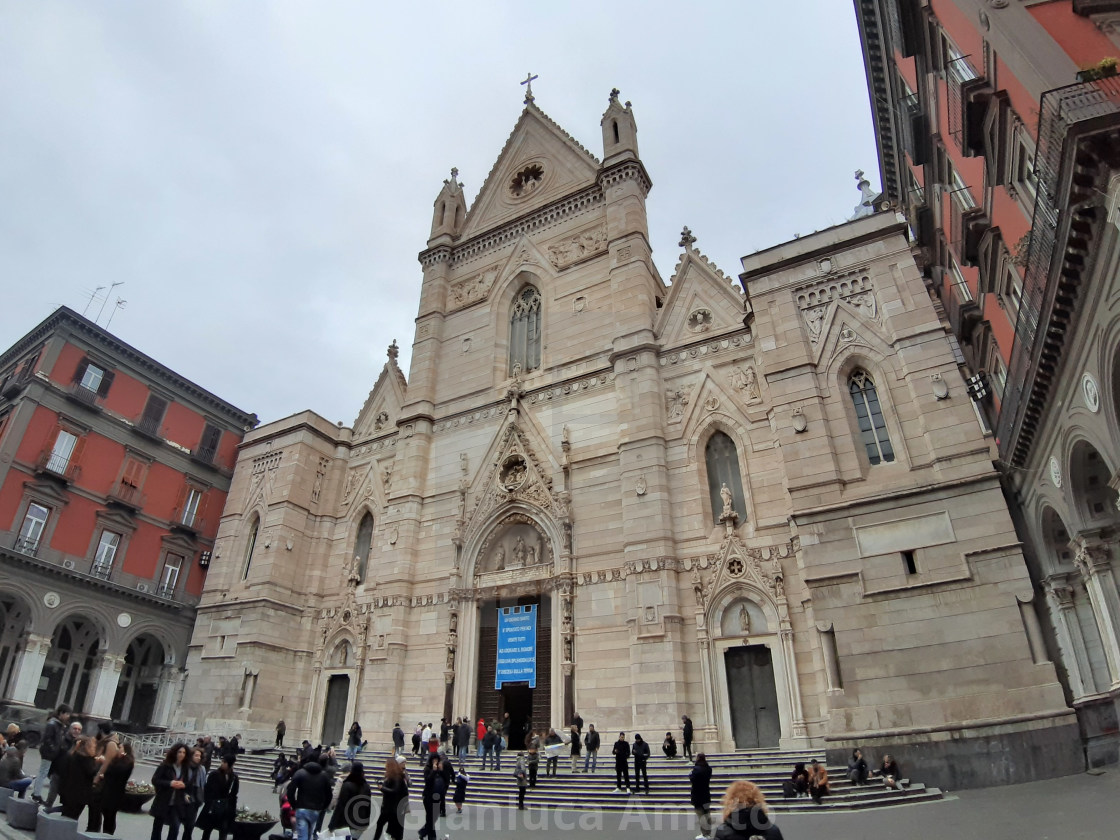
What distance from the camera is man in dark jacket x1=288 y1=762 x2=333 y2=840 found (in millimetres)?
7656

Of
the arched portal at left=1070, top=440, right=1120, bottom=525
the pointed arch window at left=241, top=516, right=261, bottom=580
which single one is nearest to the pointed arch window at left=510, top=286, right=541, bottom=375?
the pointed arch window at left=241, top=516, right=261, bottom=580

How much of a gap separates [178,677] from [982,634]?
95.7 feet

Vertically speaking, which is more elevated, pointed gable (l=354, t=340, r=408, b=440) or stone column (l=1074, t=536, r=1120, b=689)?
pointed gable (l=354, t=340, r=408, b=440)

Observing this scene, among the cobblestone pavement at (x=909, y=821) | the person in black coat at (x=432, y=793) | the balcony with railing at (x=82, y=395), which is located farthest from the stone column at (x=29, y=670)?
the person in black coat at (x=432, y=793)

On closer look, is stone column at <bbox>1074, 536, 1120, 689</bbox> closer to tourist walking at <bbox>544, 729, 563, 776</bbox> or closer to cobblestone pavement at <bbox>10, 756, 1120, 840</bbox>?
cobblestone pavement at <bbox>10, 756, 1120, 840</bbox>

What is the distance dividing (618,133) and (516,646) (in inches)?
791

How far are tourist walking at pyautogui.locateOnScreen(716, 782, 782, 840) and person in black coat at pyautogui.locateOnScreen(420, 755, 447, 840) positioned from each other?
19.7 ft

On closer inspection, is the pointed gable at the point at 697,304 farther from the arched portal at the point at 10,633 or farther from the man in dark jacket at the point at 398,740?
the arched portal at the point at 10,633

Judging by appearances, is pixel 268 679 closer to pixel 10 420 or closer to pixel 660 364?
pixel 10 420

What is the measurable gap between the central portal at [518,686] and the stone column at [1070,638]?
1259cm

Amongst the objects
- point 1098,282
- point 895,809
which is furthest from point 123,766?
point 1098,282

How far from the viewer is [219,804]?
7578mm

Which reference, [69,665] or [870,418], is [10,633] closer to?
[69,665]

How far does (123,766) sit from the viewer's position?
25.5 feet
